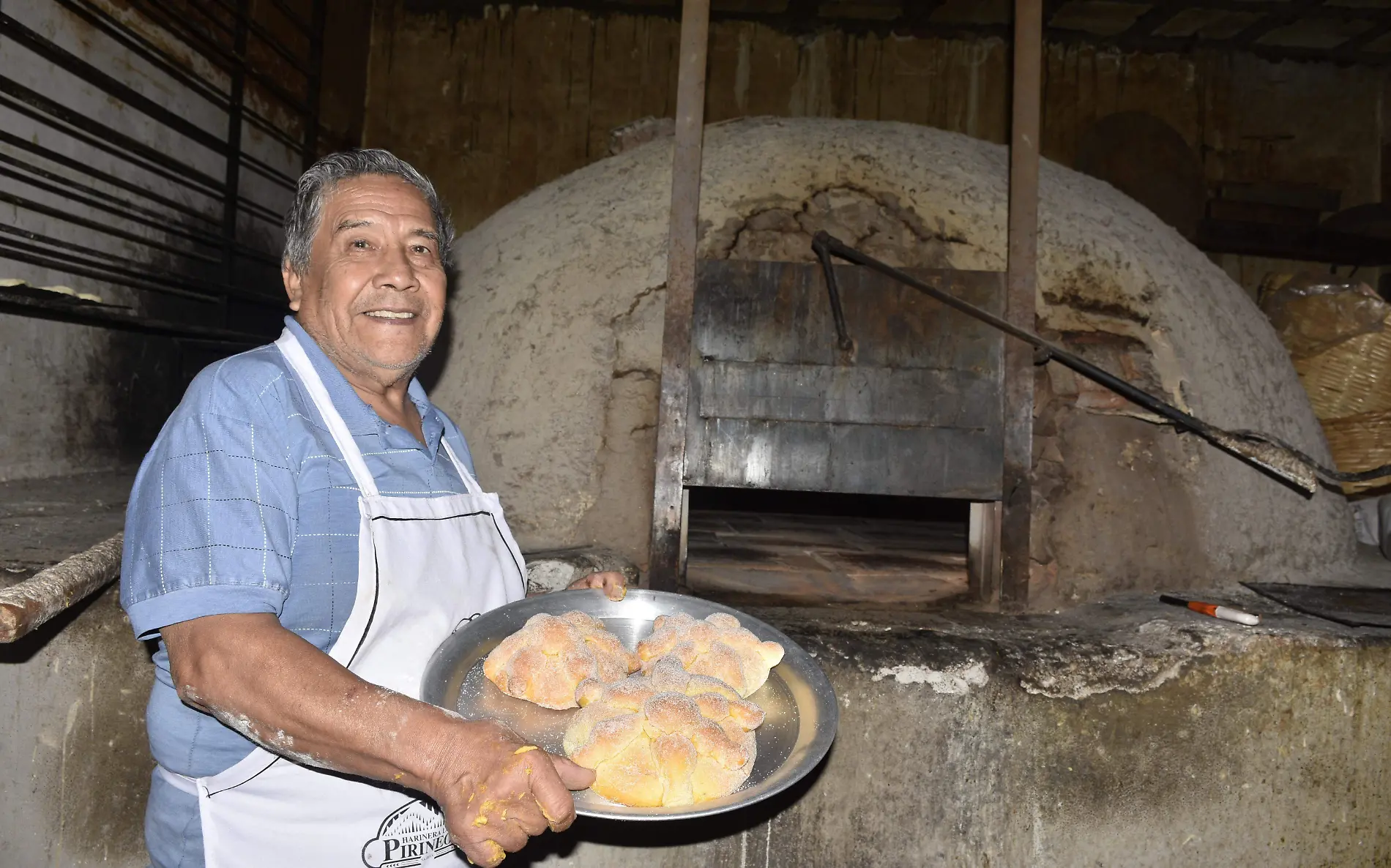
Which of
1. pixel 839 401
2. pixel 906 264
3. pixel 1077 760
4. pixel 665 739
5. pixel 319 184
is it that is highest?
pixel 906 264

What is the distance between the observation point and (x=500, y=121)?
5.91m

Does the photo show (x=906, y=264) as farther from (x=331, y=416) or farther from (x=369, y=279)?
(x=331, y=416)

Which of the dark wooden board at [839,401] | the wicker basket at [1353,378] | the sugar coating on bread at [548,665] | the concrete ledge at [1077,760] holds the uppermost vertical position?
the wicker basket at [1353,378]

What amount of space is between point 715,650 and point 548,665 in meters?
0.26

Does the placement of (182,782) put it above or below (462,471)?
below

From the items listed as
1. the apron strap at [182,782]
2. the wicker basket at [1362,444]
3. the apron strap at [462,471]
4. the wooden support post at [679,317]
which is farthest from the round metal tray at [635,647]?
the wicker basket at [1362,444]

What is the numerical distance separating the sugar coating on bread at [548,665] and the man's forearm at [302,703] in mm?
315

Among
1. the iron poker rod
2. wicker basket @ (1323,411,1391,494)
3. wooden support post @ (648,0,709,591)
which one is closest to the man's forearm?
wooden support post @ (648,0,709,591)

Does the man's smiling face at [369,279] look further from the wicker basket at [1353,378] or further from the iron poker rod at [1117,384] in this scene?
the wicker basket at [1353,378]

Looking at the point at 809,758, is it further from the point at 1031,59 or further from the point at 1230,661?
the point at 1031,59

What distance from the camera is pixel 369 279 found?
1238 mm

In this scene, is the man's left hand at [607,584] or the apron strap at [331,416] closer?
the apron strap at [331,416]

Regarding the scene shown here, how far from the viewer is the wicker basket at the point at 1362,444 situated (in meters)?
3.05

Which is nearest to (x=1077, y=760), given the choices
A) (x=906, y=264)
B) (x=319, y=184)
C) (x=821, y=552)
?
(x=821, y=552)
